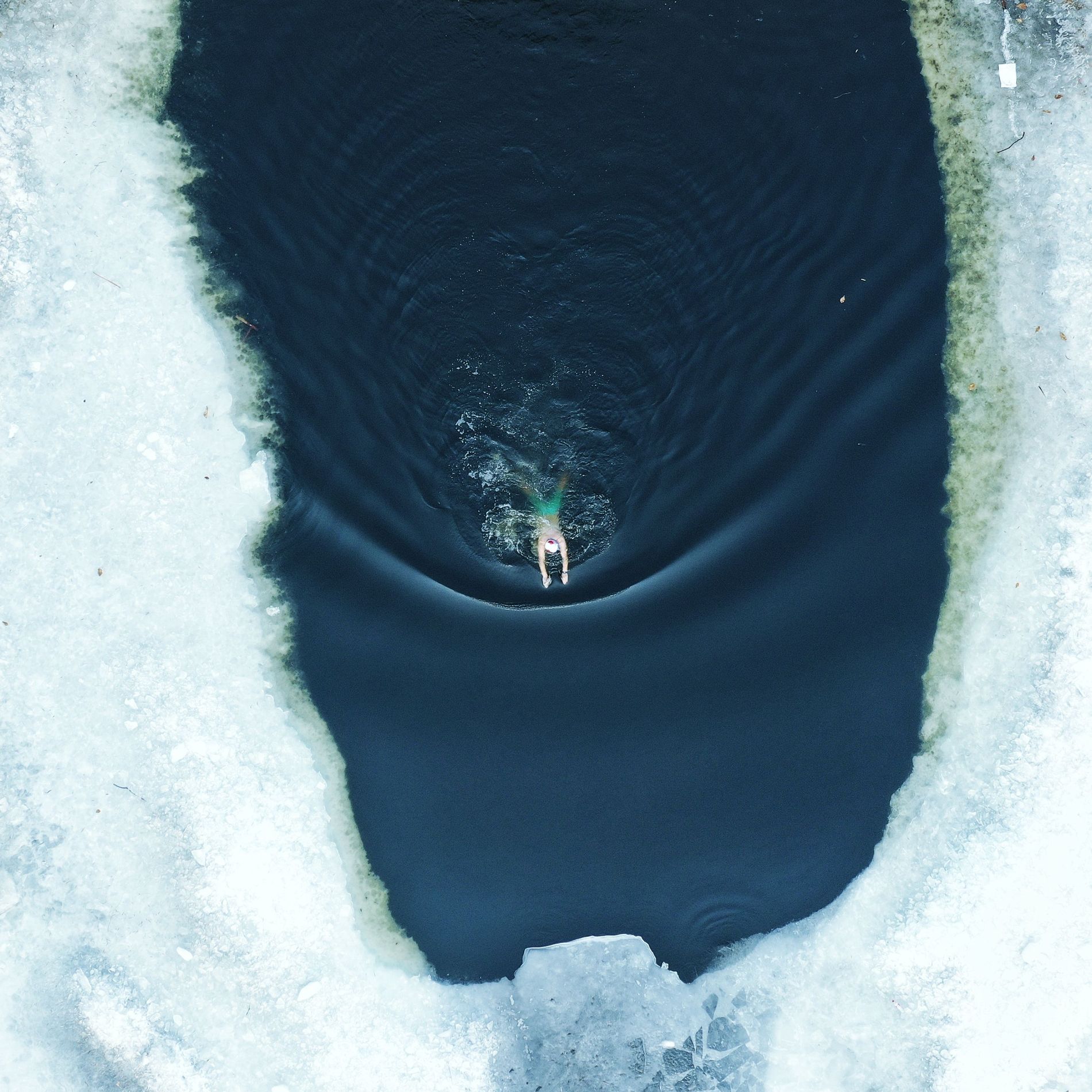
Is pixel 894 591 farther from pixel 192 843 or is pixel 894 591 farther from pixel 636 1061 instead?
pixel 192 843

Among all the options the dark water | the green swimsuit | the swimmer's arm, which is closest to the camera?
the swimmer's arm

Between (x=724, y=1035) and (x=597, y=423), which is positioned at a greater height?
(x=597, y=423)

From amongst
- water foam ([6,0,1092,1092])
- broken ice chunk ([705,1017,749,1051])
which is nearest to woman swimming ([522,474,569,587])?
water foam ([6,0,1092,1092])

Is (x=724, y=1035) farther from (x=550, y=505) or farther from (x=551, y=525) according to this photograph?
(x=550, y=505)

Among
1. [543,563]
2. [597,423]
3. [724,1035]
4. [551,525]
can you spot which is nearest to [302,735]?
[543,563]

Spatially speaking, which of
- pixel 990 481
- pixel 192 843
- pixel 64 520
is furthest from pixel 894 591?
pixel 64 520

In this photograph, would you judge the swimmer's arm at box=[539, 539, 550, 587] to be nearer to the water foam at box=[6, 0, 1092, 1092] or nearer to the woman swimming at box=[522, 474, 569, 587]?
the woman swimming at box=[522, 474, 569, 587]

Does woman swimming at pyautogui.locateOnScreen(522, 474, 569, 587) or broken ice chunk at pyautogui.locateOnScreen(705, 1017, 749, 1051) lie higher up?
woman swimming at pyautogui.locateOnScreen(522, 474, 569, 587)
